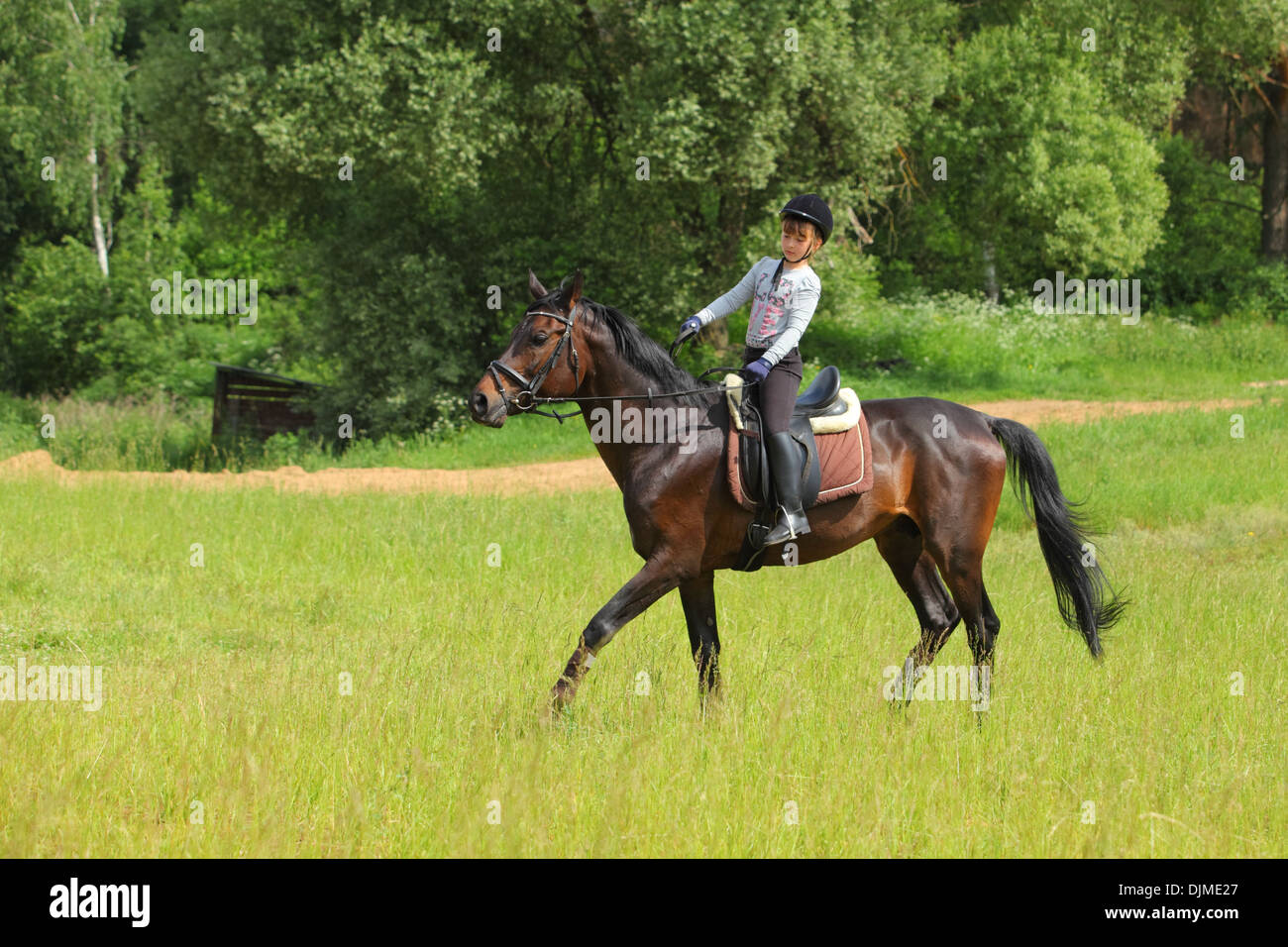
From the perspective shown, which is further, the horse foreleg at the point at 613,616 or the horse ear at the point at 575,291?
the horse ear at the point at 575,291

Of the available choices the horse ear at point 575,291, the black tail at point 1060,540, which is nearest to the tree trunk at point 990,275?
the black tail at point 1060,540

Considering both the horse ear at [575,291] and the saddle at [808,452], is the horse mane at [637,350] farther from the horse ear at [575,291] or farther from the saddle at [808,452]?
the saddle at [808,452]

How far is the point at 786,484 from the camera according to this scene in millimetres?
6473

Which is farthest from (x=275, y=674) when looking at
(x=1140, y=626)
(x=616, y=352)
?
(x=1140, y=626)

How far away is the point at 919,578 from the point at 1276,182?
28.1 meters

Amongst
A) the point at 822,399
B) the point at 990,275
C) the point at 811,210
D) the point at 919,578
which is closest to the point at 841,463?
the point at 822,399

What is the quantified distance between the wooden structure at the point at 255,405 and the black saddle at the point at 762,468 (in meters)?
19.8

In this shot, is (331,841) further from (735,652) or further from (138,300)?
(138,300)

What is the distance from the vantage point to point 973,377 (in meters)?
24.1

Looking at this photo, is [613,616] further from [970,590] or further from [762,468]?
[970,590]

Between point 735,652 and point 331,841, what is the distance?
3.55 metres

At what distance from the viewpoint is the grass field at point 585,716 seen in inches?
184

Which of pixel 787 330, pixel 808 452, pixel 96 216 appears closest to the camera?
pixel 787 330

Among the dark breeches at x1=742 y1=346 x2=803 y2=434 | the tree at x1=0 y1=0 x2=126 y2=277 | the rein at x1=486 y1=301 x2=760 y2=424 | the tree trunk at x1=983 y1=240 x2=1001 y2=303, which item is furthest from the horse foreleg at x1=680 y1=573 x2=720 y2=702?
the tree at x1=0 y1=0 x2=126 y2=277
